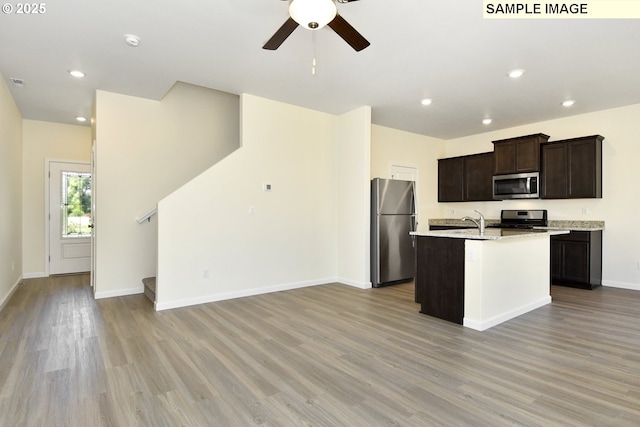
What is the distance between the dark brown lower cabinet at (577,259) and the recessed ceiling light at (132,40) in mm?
6070

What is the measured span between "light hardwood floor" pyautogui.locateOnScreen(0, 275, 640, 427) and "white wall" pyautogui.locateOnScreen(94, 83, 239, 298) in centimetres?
85

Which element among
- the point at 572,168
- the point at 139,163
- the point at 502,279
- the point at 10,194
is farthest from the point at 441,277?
the point at 10,194

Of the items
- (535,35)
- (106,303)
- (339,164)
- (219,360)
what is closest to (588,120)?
(535,35)

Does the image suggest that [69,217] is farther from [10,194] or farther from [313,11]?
[313,11]

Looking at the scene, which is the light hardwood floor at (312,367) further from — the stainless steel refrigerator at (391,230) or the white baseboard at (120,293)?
the stainless steel refrigerator at (391,230)

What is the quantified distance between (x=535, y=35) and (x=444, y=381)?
117 inches

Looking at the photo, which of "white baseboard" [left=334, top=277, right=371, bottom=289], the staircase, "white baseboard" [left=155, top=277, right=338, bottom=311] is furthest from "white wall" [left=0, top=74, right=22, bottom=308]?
"white baseboard" [left=334, top=277, right=371, bottom=289]

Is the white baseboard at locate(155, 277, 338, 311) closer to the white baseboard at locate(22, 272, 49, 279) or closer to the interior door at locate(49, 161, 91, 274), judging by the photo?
the interior door at locate(49, 161, 91, 274)

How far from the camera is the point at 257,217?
4695mm

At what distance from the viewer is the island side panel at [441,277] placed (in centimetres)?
340

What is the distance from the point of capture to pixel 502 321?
3443mm

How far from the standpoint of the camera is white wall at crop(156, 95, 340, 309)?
161 inches

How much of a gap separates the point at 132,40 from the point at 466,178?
602 cm

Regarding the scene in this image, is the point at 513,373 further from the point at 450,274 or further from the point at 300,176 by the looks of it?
the point at 300,176
